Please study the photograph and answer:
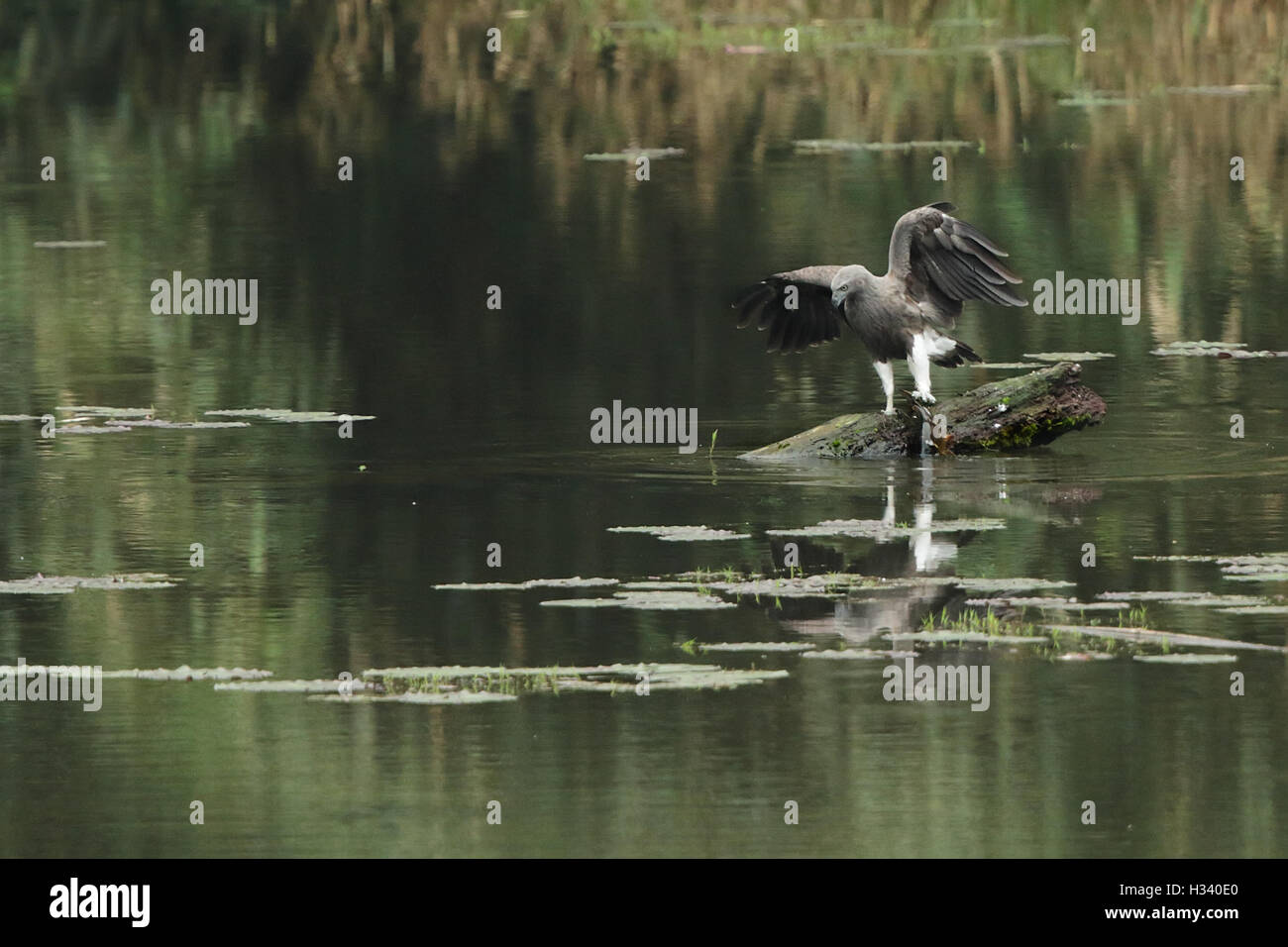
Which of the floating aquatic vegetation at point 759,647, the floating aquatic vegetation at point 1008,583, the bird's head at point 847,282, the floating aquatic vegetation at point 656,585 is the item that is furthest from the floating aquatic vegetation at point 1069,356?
the floating aquatic vegetation at point 759,647

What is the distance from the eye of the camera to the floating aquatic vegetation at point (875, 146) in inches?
1104

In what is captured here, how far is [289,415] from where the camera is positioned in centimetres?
1702

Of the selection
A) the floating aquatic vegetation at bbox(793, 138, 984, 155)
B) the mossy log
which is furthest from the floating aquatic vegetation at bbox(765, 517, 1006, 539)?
the floating aquatic vegetation at bbox(793, 138, 984, 155)

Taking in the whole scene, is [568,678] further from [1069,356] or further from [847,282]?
[1069,356]

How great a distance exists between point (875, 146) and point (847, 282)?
12.7 m

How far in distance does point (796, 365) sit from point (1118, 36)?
1641 centimetres

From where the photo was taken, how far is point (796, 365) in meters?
19.0

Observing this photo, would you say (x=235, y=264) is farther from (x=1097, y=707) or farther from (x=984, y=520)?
(x=1097, y=707)

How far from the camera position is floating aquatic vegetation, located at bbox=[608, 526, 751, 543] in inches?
515

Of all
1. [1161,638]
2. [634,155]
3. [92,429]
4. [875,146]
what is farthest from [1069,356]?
[634,155]

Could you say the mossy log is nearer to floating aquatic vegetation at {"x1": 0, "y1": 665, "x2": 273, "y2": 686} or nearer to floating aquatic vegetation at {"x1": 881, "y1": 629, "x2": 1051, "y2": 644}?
floating aquatic vegetation at {"x1": 881, "y1": 629, "x2": 1051, "y2": 644}

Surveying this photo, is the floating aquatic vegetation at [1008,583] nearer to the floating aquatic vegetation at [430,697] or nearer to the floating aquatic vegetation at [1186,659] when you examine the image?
the floating aquatic vegetation at [1186,659]
